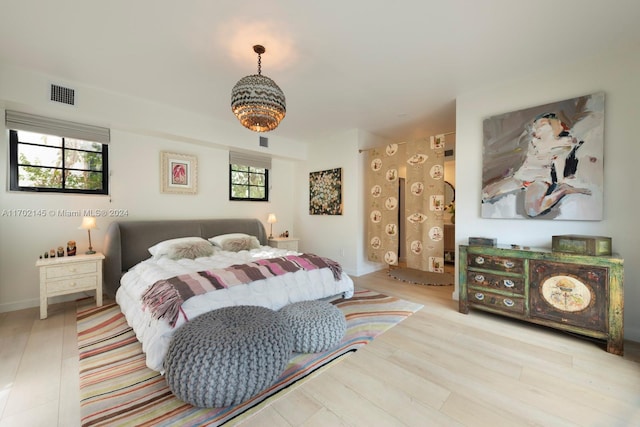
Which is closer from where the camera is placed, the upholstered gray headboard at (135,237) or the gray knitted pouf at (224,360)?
the gray knitted pouf at (224,360)

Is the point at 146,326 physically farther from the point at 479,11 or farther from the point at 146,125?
the point at 479,11

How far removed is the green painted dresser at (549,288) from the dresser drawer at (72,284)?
412cm

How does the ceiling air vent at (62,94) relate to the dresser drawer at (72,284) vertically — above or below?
above

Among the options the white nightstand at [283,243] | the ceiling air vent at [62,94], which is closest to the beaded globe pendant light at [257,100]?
the ceiling air vent at [62,94]

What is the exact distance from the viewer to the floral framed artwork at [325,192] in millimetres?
4605

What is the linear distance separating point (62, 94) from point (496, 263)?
193 inches

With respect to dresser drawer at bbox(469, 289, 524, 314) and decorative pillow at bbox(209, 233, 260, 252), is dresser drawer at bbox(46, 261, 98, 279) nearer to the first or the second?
decorative pillow at bbox(209, 233, 260, 252)

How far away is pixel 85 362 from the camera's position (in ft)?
6.20

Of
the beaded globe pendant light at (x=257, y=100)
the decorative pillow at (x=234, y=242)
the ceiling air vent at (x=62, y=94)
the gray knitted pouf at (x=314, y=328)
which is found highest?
the ceiling air vent at (x=62, y=94)

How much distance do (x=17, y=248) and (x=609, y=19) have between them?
5.89 m

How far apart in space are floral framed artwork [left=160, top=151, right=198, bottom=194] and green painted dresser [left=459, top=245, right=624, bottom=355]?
12.8ft

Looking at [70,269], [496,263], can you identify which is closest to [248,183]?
[70,269]

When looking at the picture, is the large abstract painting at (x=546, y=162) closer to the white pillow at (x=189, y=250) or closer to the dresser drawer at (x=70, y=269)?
the white pillow at (x=189, y=250)

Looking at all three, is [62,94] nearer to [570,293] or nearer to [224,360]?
[224,360]
